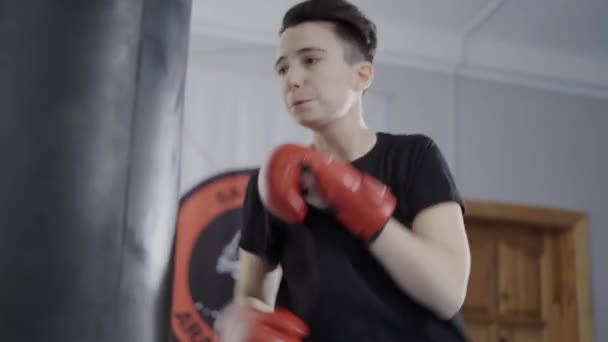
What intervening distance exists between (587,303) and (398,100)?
1.14m

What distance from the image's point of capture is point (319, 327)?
1.01 metres

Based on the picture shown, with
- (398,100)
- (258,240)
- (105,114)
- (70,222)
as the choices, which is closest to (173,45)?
(105,114)

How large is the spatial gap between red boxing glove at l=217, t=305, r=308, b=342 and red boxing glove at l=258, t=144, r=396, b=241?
0.13m

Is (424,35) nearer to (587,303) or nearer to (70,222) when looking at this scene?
(587,303)

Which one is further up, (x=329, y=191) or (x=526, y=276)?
(x=329, y=191)

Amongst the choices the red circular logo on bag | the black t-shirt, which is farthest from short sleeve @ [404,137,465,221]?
the red circular logo on bag

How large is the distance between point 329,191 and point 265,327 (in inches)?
8.1

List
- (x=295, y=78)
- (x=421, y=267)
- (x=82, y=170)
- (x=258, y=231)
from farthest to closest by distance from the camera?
1. (x=258, y=231)
2. (x=295, y=78)
3. (x=421, y=267)
4. (x=82, y=170)

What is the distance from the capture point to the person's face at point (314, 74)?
3.42 feet

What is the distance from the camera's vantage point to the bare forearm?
3.03 feet

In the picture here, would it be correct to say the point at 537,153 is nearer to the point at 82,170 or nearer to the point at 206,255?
the point at 206,255

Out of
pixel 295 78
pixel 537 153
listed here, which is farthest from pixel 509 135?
pixel 295 78

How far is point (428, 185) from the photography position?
1.01 m

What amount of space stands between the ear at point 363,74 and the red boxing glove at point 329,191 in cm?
18
